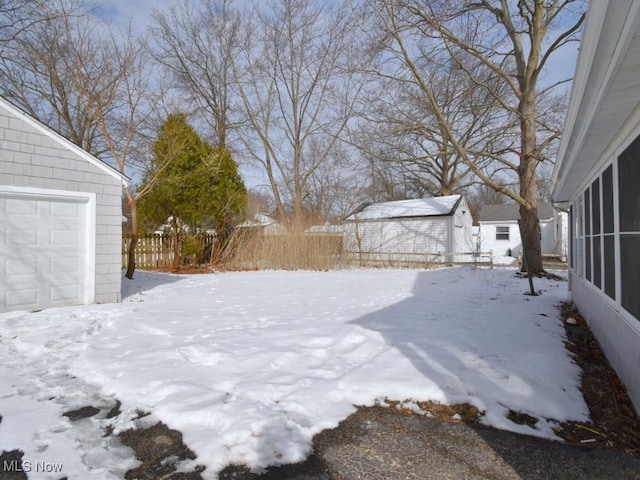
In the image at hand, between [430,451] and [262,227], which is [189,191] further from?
[430,451]

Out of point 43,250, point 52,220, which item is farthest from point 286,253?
point 43,250

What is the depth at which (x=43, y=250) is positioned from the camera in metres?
6.00

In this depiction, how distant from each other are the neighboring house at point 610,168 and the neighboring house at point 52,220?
708 centimetres

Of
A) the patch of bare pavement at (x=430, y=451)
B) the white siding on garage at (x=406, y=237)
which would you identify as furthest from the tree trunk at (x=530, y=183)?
the patch of bare pavement at (x=430, y=451)

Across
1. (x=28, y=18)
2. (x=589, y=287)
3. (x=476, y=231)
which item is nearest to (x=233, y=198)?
(x=28, y=18)

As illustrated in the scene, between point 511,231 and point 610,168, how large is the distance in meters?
21.8

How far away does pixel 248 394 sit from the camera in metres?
2.87

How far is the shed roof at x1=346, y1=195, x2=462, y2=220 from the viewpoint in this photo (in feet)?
60.7

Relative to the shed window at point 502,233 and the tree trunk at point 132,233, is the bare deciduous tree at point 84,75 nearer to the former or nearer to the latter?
the tree trunk at point 132,233

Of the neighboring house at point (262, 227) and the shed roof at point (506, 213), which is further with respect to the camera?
the shed roof at point (506, 213)

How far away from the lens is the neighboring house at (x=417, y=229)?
17906mm

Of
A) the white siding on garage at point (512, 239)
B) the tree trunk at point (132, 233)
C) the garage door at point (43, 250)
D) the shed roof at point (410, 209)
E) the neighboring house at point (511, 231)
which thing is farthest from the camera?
the white siding on garage at point (512, 239)

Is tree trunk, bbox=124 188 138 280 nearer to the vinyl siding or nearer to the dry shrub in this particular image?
the vinyl siding

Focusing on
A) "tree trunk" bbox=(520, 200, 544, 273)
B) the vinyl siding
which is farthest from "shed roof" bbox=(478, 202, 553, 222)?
the vinyl siding
